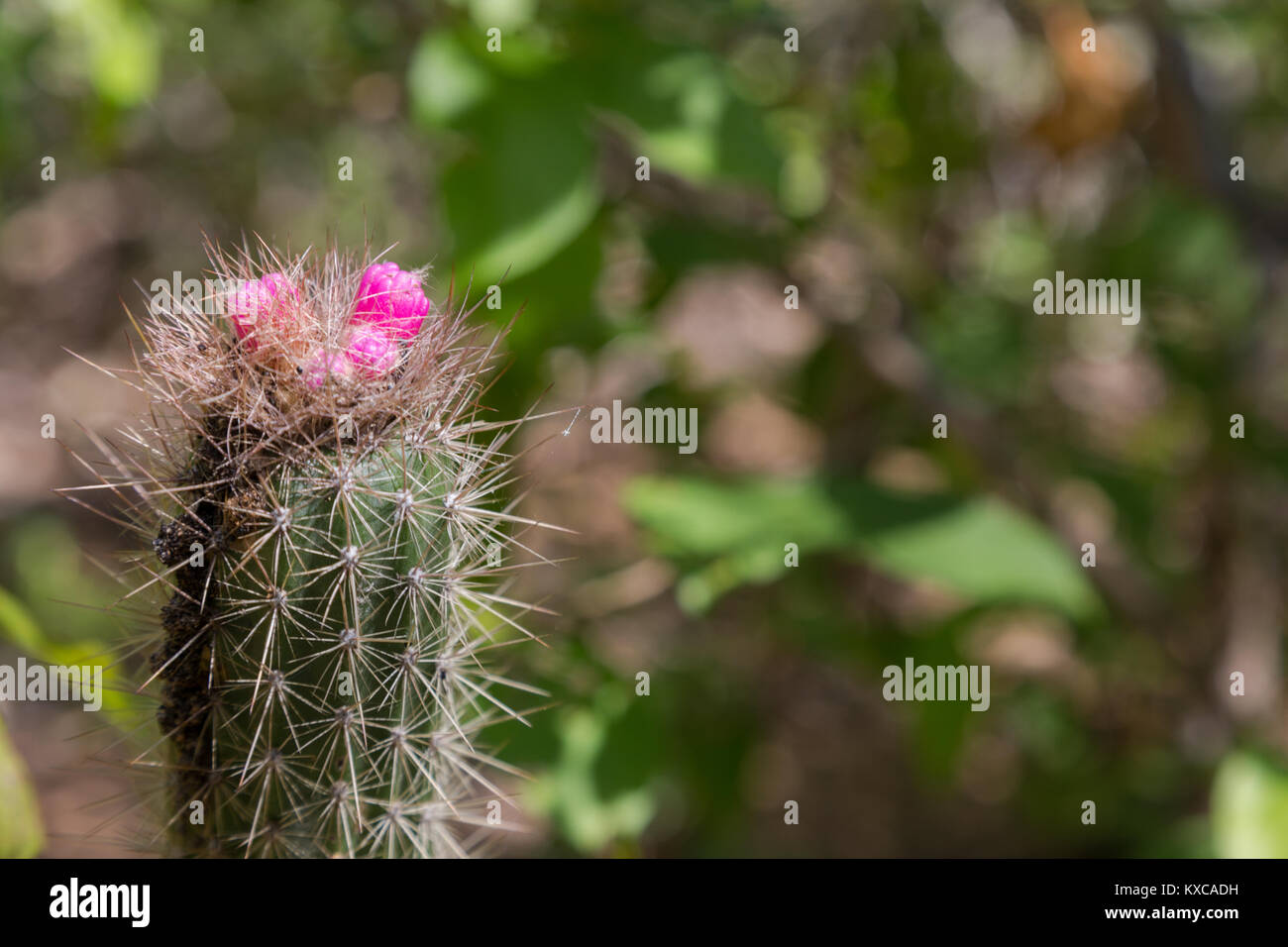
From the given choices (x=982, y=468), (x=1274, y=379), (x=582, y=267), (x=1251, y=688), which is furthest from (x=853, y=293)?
(x=1251, y=688)

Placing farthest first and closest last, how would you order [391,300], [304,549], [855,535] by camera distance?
[855,535] → [391,300] → [304,549]

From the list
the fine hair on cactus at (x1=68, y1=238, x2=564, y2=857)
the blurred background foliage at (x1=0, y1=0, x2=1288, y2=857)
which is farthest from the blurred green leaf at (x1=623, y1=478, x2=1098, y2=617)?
the fine hair on cactus at (x1=68, y1=238, x2=564, y2=857)

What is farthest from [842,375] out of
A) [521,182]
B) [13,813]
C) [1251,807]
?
[13,813]

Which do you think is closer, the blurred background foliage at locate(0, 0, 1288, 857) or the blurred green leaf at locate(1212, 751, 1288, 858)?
the blurred background foliage at locate(0, 0, 1288, 857)

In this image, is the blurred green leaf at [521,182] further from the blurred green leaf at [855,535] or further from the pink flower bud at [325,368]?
the blurred green leaf at [855,535]

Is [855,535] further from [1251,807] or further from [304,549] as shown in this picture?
[304,549]

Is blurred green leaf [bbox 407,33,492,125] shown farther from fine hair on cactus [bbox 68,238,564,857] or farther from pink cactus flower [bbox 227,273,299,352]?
pink cactus flower [bbox 227,273,299,352]

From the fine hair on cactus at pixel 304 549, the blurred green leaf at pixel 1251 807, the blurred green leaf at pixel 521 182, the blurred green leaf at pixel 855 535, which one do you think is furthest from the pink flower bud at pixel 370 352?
the blurred green leaf at pixel 1251 807
